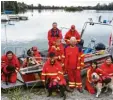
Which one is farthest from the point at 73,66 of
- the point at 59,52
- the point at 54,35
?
the point at 54,35

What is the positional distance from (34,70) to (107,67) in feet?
5.97

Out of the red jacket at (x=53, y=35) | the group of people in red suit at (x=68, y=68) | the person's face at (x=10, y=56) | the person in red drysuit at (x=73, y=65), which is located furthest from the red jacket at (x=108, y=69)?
the person's face at (x=10, y=56)

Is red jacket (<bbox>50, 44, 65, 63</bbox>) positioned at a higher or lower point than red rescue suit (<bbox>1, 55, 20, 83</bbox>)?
higher

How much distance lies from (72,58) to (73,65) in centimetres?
19

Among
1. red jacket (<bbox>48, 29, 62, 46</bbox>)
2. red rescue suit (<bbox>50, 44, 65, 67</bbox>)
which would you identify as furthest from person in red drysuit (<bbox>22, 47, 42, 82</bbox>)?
red jacket (<bbox>48, 29, 62, 46</bbox>)

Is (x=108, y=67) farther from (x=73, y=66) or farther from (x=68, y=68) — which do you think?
(x=68, y=68)

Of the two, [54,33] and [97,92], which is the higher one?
[54,33]

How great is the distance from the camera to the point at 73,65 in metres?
7.81

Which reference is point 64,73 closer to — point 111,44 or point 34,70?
point 34,70

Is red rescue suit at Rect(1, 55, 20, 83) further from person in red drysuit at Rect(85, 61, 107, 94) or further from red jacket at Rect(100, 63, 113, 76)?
red jacket at Rect(100, 63, 113, 76)

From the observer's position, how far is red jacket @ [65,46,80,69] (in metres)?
7.65

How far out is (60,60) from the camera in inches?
323

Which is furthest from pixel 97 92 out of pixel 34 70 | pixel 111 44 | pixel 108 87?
pixel 111 44

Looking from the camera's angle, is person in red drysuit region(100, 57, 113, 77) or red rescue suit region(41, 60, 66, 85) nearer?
red rescue suit region(41, 60, 66, 85)
